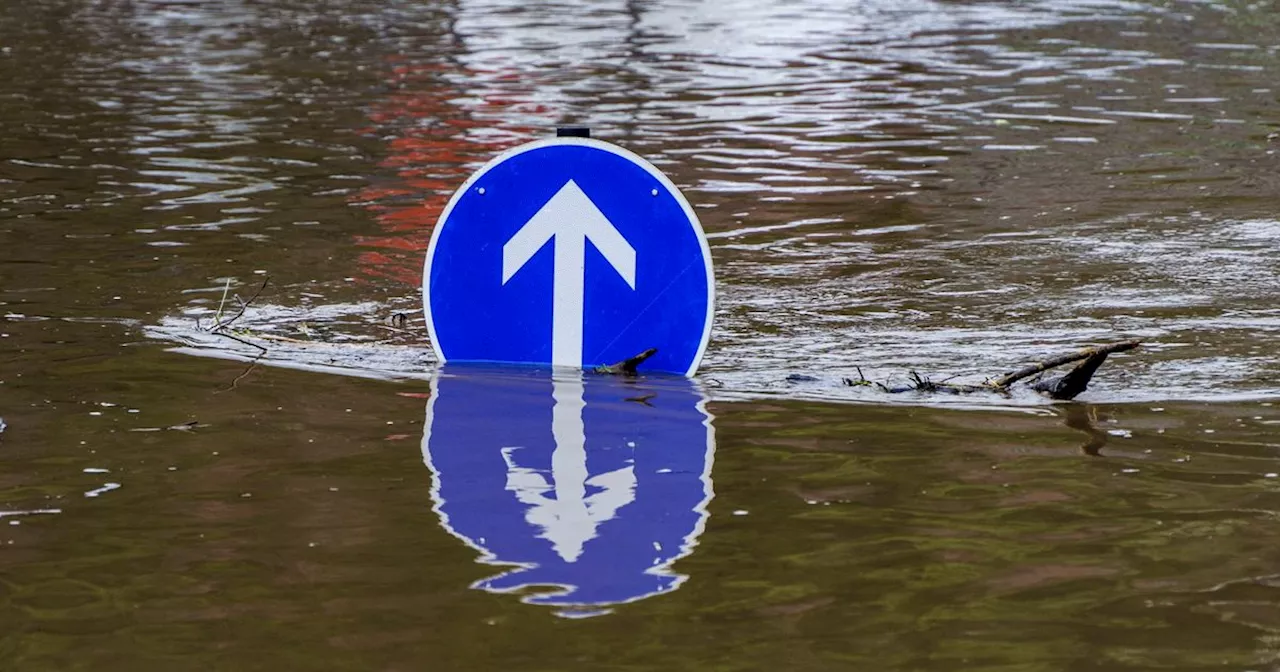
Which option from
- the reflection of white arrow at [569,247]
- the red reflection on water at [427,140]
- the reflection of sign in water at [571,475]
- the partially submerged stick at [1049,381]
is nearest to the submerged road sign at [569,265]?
the reflection of white arrow at [569,247]

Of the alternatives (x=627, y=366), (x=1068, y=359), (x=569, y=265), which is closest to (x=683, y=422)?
(x=627, y=366)

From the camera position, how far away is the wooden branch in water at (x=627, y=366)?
6316 millimetres

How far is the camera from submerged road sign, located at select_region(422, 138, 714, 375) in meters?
6.17

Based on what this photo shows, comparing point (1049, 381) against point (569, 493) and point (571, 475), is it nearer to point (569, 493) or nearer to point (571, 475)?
point (571, 475)

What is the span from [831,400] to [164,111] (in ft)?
35.7

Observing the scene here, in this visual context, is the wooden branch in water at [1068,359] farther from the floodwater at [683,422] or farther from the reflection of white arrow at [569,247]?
the reflection of white arrow at [569,247]

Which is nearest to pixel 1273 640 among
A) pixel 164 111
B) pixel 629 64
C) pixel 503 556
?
pixel 503 556

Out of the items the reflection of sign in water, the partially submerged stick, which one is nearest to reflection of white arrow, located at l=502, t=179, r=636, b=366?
the reflection of sign in water

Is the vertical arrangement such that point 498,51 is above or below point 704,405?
below

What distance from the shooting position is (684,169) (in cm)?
1250

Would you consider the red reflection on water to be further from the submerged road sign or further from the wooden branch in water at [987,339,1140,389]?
the wooden branch in water at [987,339,1140,389]

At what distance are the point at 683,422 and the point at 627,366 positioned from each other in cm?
49

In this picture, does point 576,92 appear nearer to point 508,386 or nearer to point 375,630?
point 508,386

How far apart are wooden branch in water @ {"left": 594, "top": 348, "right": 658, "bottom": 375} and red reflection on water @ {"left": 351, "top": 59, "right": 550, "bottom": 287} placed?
2.44m
